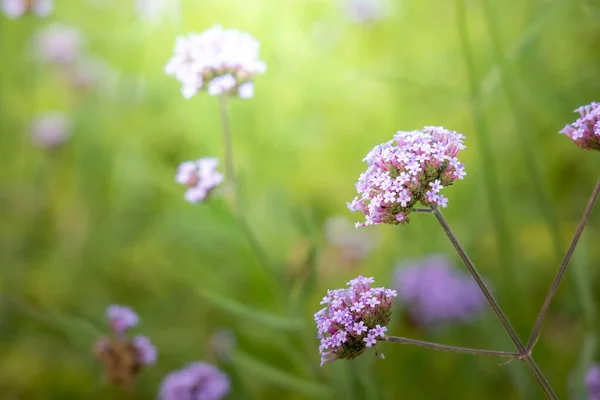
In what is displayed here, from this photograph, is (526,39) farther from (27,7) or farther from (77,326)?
(27,7)

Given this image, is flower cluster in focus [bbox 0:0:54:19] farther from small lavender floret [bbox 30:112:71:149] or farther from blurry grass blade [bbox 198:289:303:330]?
blurry grass blade [bbox 198:289:303:330]

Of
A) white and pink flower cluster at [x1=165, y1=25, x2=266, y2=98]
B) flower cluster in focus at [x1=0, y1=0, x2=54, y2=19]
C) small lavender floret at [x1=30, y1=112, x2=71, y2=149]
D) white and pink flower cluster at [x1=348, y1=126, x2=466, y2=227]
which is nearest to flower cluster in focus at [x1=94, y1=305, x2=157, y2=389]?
white and pink flower cluster at [x1=165, y1=25, x2=266, y2=98]

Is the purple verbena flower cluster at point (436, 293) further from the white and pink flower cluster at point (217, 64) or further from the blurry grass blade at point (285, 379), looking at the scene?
the white and pink flower cluster at point (217, 64)

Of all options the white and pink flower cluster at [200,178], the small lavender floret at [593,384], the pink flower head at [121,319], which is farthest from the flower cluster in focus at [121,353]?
the small lavender floret at [593,384]

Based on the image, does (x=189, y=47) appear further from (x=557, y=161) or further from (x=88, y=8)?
(x=88, y=8)

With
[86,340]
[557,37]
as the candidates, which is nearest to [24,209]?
[86,340]
